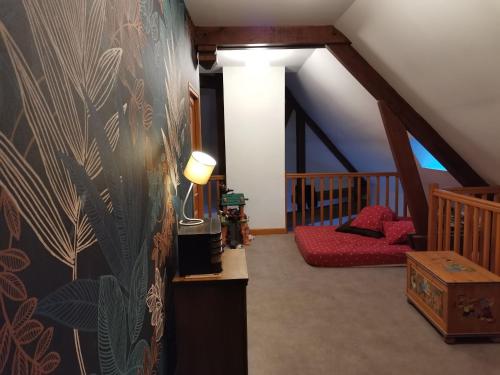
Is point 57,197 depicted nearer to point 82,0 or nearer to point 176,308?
point 82,0

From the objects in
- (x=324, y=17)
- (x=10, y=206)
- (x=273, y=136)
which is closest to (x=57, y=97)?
(x=10, y=206)

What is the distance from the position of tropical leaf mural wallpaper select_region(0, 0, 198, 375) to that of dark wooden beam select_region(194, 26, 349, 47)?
1965 mm

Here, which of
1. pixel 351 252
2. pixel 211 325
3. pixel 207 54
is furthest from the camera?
pixel 351 252

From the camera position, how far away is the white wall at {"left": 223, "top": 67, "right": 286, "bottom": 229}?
5121mm

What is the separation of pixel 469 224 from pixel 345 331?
4.46ft

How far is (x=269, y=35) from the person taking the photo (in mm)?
3578

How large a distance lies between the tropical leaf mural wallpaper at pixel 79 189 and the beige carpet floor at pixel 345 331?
1.01 meters

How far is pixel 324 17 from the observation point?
3.32m

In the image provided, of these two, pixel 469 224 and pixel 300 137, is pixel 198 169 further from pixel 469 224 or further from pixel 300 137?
→ pixel 300 137

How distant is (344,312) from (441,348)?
28.0 inches

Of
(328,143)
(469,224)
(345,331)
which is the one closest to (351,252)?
(469,224)

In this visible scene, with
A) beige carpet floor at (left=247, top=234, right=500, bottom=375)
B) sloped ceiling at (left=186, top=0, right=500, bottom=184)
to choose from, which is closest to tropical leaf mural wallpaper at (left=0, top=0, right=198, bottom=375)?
beige carpet floor at (left=247, top=234, right=500, bottom=375)

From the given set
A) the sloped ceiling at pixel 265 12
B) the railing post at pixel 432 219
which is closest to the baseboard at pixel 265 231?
the railing post at pixel 432 219

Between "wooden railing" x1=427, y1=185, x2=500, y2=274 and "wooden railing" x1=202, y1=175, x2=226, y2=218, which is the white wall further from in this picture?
"wooden railing" x1=427, y1=185, x2=500, y2=274
